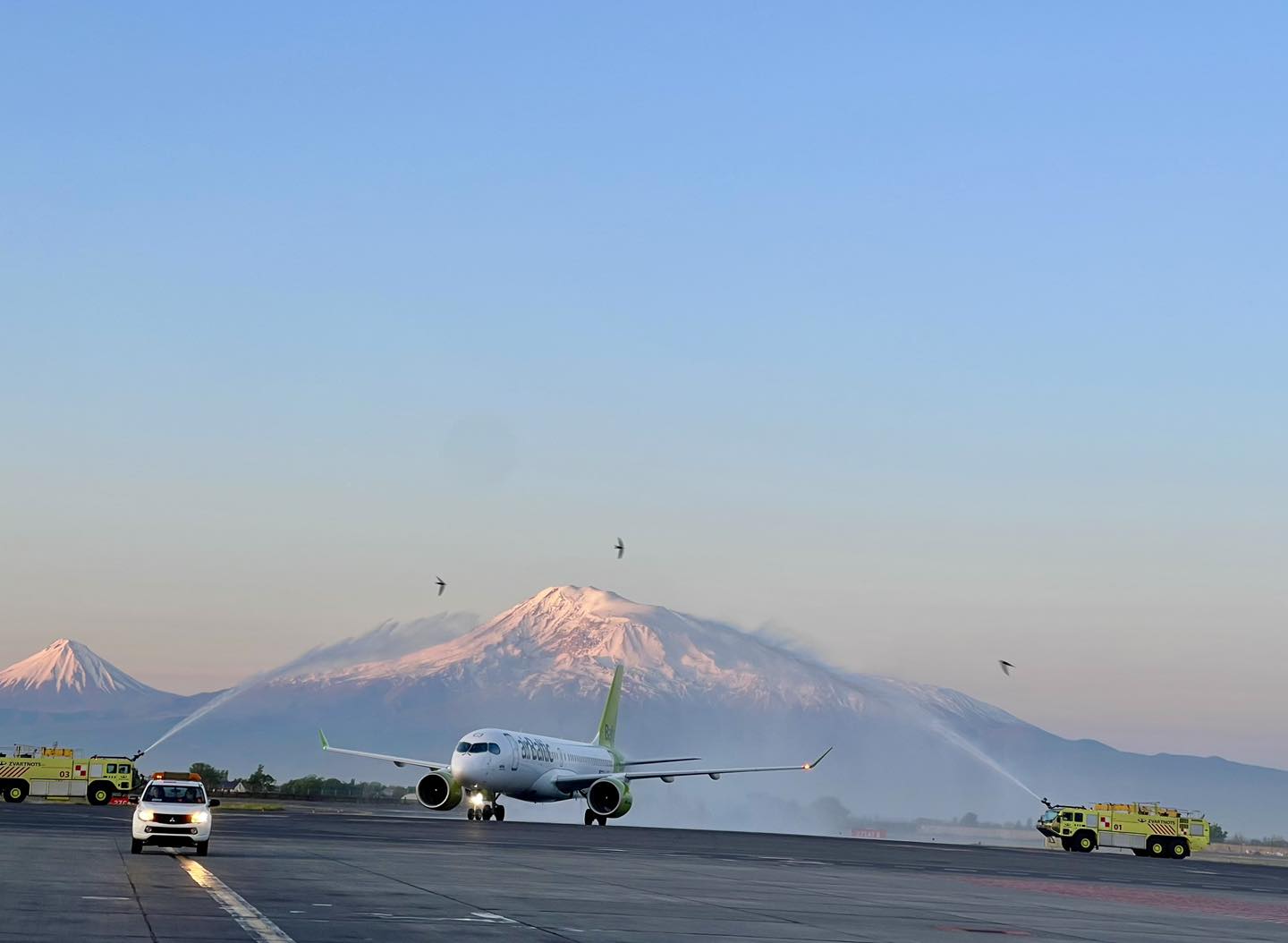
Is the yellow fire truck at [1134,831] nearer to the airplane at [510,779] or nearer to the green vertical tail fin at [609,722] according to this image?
the airplane at [510,779]

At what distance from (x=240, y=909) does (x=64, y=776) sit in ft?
260

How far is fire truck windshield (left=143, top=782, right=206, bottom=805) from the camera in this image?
4697cm

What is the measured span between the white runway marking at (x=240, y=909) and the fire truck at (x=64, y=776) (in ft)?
219

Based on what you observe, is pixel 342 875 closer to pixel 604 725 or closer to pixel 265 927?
pixel 265 927

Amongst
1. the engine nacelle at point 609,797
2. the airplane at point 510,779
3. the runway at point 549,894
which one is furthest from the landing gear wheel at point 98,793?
the runway at point 549,894

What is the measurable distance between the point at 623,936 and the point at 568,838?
158ft

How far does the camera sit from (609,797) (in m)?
96.8

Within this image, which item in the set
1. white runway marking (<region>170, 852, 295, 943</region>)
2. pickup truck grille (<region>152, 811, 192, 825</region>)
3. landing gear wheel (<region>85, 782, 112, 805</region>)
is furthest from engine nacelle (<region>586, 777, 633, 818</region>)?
white runway marking (<region>170, 852, 295, 943</region>)

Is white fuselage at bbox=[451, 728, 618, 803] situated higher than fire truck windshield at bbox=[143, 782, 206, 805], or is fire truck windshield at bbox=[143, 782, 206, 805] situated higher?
white fuselage at bbox=[451, 728, 618, 803]

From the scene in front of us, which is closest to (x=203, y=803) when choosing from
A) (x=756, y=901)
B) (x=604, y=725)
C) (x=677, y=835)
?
(x=756, y=901)

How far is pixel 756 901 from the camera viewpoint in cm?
3894

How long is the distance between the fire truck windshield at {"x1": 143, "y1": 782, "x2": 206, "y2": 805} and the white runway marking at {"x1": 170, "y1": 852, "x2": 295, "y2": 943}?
5.61 metres

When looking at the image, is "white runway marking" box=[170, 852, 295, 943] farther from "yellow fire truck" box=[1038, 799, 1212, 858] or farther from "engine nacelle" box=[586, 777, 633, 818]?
"yellow fire truck" box=[1038, 799, 1212, 858]

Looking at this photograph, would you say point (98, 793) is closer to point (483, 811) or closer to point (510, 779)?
point (483, 811)
